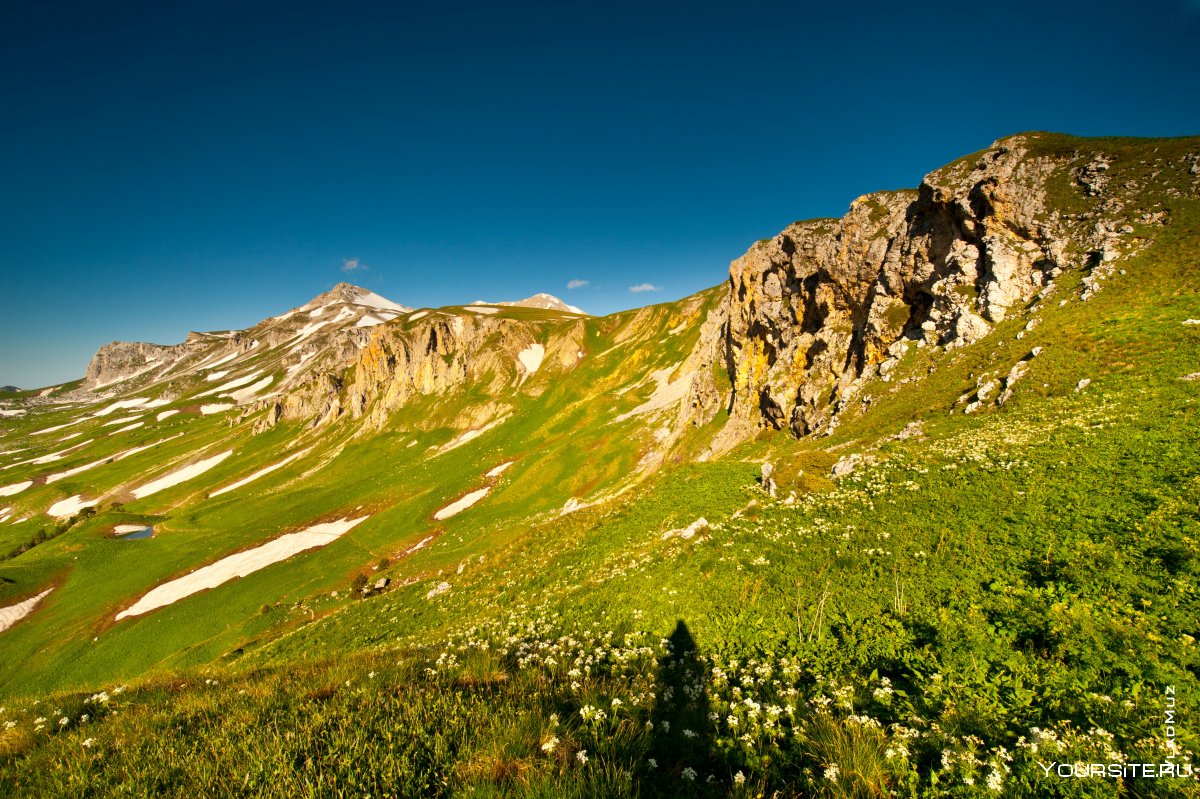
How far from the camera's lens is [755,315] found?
6328 cm

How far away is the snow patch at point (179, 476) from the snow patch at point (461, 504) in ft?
478

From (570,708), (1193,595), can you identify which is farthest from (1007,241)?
(570,708)

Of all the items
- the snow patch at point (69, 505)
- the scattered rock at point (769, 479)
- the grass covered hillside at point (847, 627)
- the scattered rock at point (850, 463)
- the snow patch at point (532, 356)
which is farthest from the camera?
the snow patch at point (532, 356)

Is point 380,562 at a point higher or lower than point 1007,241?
lower

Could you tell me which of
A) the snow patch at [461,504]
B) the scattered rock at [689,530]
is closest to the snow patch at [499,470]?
the snow patch at [461,504]

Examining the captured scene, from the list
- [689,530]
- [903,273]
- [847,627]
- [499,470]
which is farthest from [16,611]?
[903,273]

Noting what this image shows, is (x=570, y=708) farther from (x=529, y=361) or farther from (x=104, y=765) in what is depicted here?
(x=529, y=361)

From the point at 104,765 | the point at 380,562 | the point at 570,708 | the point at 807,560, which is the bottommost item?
the point at 380,562

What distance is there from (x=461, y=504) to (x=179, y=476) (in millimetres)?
163344

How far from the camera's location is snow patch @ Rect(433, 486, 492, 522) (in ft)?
257

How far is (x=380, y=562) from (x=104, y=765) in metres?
65.9

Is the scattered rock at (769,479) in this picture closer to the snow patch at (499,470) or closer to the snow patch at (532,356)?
the snow patch at (499,470)

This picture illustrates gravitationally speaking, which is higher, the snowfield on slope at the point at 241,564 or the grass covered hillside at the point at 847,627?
the grass covered hillside at the point at 847,627

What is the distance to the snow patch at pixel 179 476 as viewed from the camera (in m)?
159
